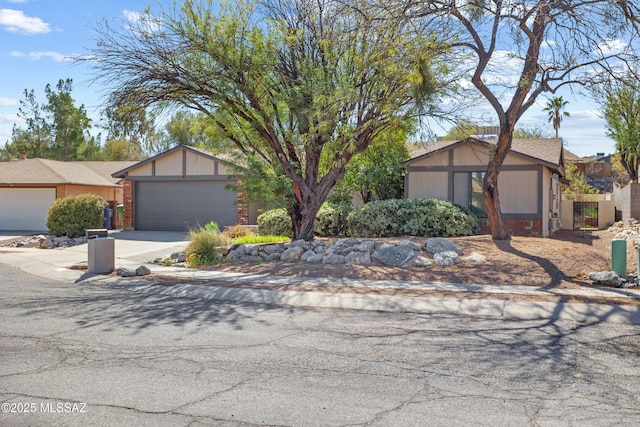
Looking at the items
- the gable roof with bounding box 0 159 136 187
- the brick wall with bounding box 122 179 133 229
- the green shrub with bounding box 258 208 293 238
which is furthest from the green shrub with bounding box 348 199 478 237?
the gable roof with bounding box 0 159 136 187

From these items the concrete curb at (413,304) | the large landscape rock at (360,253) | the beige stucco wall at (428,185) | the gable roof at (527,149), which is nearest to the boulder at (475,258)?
the large landscape rock at (360,253)

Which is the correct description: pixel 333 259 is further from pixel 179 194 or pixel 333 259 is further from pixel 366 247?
pixel 179 194

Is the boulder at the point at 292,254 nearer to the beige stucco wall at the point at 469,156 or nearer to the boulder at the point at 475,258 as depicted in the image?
the boulder at the point at 475,258

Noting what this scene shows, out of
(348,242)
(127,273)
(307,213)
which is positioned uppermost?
(307,213)

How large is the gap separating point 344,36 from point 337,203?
27.5 feet

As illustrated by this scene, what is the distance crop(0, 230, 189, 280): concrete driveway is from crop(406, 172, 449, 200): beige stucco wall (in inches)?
328

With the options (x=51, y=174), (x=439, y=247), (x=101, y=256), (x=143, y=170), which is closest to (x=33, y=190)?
(x=51, y=174)

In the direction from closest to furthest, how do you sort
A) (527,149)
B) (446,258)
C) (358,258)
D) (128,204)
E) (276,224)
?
(446,258), (358,258), (276,224), (527,149), (128,204)

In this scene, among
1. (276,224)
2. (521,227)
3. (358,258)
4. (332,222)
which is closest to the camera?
(358,258)

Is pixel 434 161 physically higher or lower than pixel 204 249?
higher

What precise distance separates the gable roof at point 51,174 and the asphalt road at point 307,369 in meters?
22.3

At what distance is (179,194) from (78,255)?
10.0 meters

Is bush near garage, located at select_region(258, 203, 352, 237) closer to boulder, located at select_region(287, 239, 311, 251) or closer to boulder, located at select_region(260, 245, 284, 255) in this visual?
boulder, located at select_region(287, 239, 311, 251)

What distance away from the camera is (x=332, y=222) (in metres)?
20.3
